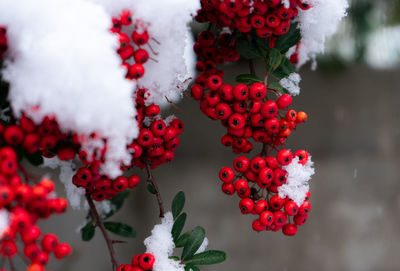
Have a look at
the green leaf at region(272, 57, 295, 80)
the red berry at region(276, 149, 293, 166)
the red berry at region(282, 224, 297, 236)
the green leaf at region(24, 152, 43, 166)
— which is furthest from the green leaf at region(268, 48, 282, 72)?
the green leaf at region(24, 152, 43, 166)

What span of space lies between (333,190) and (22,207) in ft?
6.92

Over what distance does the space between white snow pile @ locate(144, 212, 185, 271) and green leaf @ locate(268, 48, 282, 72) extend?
306mm

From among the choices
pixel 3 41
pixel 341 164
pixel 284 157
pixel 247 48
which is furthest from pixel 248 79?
pixel 341 164

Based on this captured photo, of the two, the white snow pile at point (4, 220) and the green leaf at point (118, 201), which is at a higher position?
the green leaf at point (118, 201)

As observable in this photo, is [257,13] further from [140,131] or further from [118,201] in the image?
[118,201]

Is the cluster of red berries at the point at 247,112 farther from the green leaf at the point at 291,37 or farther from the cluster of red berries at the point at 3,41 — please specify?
the cluster of red berries at the point at 3,41

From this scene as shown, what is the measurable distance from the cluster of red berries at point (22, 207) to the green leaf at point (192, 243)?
0.27m

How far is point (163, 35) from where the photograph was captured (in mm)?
497

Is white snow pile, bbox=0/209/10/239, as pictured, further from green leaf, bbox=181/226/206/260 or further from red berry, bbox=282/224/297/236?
red berry, bbox=282/224/297/236

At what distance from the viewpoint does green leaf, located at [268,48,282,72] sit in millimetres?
609

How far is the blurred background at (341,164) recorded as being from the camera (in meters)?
2.21

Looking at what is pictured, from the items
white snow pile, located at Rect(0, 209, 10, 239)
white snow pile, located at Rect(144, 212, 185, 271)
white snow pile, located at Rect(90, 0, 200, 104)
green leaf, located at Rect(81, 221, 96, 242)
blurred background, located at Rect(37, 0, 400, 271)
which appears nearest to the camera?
→ white snow pile, located at Rect(0, 209, 10, 239)

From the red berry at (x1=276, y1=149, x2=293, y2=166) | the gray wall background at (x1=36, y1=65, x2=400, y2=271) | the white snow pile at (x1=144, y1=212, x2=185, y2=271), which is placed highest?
the gray wall background at (x1=36, y1=65, x2=400, y2=271)

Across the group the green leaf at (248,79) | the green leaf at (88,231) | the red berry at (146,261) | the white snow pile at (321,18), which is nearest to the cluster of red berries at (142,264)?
the red berry at (146,261)
